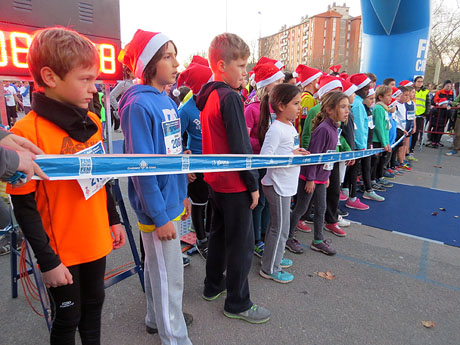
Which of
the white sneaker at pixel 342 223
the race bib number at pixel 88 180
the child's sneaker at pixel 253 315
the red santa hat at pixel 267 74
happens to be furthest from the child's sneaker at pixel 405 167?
the race bib number at pixel 88 180

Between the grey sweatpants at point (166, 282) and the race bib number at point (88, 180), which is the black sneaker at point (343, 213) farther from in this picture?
the race bib number at point (88, 180)

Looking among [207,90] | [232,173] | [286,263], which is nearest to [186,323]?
[232,173]

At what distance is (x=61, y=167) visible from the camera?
56.6 inches

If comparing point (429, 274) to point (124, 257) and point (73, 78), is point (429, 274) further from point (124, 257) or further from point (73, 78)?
point (73, 78)

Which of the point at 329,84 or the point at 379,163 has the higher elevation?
the point at 329,84

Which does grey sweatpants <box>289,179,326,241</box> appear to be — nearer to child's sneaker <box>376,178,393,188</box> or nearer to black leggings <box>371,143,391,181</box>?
black leggings <box>371,143,391,181</box>

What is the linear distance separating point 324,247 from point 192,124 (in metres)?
2.16

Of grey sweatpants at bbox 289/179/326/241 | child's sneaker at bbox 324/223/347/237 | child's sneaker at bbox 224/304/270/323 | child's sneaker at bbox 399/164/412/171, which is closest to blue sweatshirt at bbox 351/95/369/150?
child's sneaker at bbox 324/223/347/237

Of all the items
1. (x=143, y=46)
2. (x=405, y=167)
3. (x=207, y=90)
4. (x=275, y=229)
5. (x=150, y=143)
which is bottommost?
(x=405, y=167)

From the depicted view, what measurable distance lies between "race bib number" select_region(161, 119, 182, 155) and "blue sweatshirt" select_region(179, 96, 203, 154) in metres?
1.42

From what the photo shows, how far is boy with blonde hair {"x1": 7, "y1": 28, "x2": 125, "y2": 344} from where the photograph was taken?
1.37 m

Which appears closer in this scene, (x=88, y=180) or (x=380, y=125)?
(x=88, y=180)

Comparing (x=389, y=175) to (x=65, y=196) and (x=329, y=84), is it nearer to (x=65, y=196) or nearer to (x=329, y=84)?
(x=329, y=84)

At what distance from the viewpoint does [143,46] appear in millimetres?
1899
